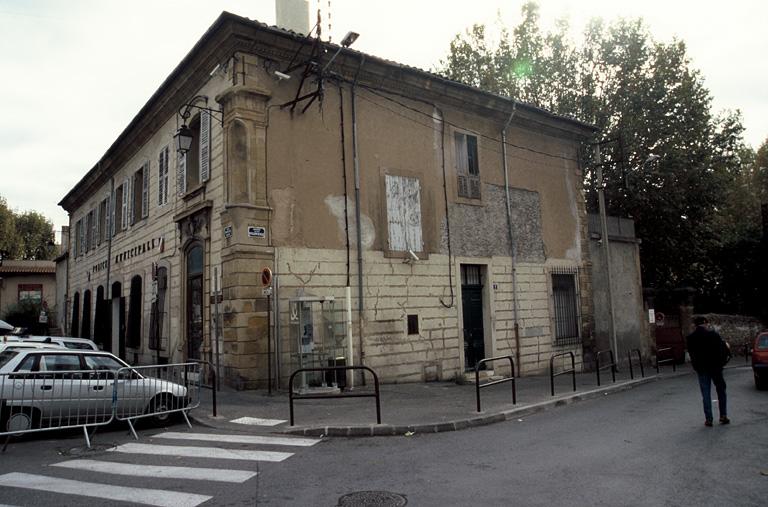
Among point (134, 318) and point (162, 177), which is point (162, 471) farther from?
A: point (134, 318)

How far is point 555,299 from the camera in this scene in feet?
60.1

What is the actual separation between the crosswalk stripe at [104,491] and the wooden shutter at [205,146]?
8.66 m

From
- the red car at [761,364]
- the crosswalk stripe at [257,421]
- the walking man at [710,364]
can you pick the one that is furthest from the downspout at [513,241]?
the crosswalk stripe at [257,421]

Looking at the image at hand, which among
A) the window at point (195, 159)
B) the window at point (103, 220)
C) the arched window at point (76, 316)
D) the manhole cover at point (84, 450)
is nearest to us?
the manhole cover at point (84, 450)

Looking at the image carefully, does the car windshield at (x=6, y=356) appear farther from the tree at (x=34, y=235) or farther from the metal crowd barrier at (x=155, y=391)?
the tree at (x=34, y=235)

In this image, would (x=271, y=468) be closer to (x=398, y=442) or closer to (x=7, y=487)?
(x=398, y=442)

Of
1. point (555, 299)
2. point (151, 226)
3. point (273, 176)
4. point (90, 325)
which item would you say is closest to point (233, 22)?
point (273, 176)

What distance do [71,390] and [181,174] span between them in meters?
8.09

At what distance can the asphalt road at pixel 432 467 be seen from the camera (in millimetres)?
5055

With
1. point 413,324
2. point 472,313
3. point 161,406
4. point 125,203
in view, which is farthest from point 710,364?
point 125,203

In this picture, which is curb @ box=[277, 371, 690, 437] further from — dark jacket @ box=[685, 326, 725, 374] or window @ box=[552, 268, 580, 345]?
window @ box=[552, 268, 580, 345]

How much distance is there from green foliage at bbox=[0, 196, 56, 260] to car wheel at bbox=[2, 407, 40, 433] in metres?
44.0

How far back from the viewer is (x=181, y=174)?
49.3ft

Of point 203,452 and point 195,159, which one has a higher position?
point 195,159
